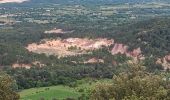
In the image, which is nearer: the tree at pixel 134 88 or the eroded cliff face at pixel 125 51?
the tree at pixel 134 88

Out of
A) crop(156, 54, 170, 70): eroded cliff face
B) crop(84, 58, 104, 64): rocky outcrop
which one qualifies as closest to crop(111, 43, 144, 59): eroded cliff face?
crop(156, 54, 170, 70): eroded cliff face

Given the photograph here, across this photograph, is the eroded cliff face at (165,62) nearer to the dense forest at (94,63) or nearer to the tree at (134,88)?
the dense forest at (94,63)

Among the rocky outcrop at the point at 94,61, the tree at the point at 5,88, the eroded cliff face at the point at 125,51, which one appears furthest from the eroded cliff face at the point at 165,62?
the tree at the point at 5,88

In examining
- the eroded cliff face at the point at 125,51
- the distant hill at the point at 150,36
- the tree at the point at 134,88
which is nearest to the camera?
the tree at the point at 134,88

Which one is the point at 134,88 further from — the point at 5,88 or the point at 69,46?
the point at 69,46

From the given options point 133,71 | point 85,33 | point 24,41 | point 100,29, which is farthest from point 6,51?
point 133,71

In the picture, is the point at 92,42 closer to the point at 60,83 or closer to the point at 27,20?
the point at 60,83
